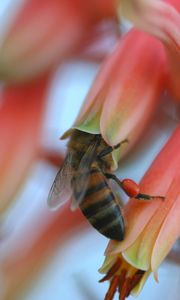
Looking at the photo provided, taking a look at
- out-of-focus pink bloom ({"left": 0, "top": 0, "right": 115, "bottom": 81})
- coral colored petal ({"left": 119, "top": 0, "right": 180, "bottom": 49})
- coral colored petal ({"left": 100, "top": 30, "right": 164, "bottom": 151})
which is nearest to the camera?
coral colored petal ({"left": 119, "top": 0, "right": 180, "bottom": 49})

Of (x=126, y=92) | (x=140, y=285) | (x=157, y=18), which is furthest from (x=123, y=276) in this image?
(x=157, y=18)

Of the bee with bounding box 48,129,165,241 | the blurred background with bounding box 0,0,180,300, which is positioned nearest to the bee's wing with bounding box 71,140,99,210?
the bee with bounding box 48,129,165,241

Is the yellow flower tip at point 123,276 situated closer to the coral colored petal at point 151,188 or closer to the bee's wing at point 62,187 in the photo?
the coral colored petal at point 151,188

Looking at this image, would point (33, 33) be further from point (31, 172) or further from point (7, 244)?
point (7, 244)

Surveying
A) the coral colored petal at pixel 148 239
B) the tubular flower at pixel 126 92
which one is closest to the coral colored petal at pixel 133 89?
the tubular flower at pixel 126 92

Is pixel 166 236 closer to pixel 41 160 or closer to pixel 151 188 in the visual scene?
pixel 151 188

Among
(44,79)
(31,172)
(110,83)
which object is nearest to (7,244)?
(31,172)

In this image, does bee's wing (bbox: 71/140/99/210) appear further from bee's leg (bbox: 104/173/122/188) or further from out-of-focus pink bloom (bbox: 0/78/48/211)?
out-of-focus pink bloom (bbox: 0/78/48/211)
